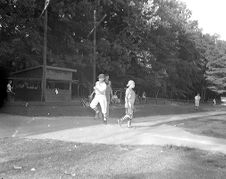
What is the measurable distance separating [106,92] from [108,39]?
28.1 m

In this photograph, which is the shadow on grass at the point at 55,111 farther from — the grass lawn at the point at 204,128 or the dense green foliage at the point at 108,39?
the dense green foliage at the point at 108,39

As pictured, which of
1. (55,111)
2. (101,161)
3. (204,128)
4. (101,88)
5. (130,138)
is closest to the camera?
(101,161)

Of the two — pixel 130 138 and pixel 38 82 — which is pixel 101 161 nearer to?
pixel 130 138

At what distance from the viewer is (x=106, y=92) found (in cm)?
1523

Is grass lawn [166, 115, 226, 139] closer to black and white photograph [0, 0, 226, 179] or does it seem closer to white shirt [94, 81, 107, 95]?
black and white photograph [0, 0, 226, 179]

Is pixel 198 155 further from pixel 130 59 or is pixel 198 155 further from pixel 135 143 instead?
pixel 130 59

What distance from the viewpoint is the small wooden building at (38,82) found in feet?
95.0

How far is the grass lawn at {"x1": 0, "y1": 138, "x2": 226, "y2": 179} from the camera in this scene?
6352mm

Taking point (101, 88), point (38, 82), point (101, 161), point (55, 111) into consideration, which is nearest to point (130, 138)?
point (101, 161)

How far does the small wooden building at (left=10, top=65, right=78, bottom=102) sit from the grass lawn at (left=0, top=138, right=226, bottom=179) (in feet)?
65.6

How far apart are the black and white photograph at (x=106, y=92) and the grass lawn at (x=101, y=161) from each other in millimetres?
20

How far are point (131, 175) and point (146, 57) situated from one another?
3860 cm

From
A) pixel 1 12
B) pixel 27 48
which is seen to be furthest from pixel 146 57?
pixel 1 12

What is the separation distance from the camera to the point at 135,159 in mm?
7602
